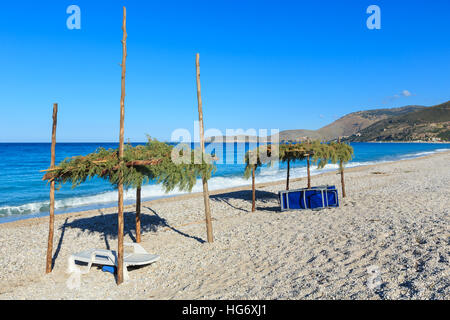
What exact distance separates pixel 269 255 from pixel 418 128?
137 m

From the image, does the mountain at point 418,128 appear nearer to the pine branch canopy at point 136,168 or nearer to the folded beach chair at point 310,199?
the folded beach chair at point 310,199

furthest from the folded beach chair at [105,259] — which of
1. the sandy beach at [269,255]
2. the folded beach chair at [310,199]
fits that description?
the folded beach chair at [310,199]

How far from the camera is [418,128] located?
12038 cm

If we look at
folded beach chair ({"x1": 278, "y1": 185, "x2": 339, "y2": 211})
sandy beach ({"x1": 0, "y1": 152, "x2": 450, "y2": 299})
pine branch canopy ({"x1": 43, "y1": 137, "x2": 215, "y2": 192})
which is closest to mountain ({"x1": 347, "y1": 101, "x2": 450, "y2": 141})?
folded beach chair ({"x1": 278, "y1": 185, "x2": 339, "y2": 211})

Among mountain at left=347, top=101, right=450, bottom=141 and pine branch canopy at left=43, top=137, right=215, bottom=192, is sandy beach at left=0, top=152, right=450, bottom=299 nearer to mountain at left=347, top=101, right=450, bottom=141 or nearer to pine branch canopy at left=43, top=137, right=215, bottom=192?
pine branch canopy at left=43, top=137, right=215, bottom=192

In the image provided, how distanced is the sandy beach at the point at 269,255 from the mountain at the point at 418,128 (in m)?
121

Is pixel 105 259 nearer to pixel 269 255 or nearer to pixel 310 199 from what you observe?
pixel 269 255

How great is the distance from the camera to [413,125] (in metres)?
126

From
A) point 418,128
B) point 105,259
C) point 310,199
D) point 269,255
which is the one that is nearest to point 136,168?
point 105,259

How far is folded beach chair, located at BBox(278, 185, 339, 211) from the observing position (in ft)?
35.9

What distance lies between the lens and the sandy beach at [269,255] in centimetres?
457
